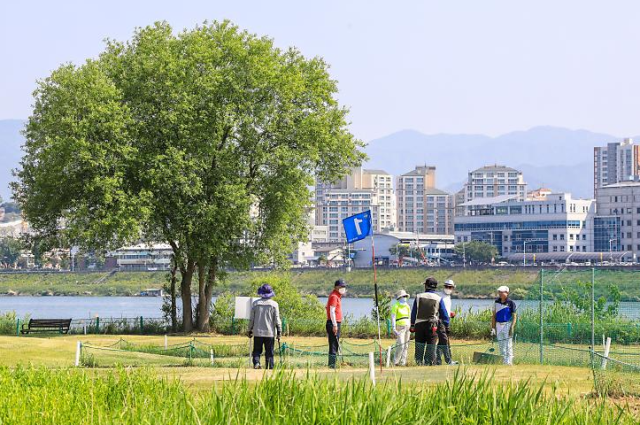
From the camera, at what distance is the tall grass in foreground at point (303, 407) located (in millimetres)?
9516

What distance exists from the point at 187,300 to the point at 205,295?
0.74m

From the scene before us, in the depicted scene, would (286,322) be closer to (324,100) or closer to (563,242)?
(324,100)

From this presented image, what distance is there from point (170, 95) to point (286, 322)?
939cm

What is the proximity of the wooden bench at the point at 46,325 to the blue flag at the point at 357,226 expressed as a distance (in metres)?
19.0

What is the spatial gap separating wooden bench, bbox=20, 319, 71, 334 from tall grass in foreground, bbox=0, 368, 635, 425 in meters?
29.9

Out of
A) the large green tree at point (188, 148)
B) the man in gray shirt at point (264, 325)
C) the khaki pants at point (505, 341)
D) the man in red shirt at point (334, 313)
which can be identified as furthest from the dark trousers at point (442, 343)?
the large green tree at point (188, 148)

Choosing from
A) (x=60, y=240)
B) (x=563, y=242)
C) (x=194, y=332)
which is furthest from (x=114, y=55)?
(x=563, y=242)

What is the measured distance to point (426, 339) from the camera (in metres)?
21.6

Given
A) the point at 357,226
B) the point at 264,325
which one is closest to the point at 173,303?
the point at 357,226

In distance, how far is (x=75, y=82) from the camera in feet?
131

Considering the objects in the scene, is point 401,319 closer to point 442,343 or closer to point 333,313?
point 442,343

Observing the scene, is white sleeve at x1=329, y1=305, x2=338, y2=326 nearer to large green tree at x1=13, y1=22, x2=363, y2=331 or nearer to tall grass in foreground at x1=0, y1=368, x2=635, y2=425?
tall grass in foreground at x1=0, y1=368, x2=635, y2=425

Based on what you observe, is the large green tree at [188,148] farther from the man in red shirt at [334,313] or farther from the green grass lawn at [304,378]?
the man in red shirt at [334,313]

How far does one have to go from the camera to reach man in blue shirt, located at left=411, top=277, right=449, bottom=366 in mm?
21438
